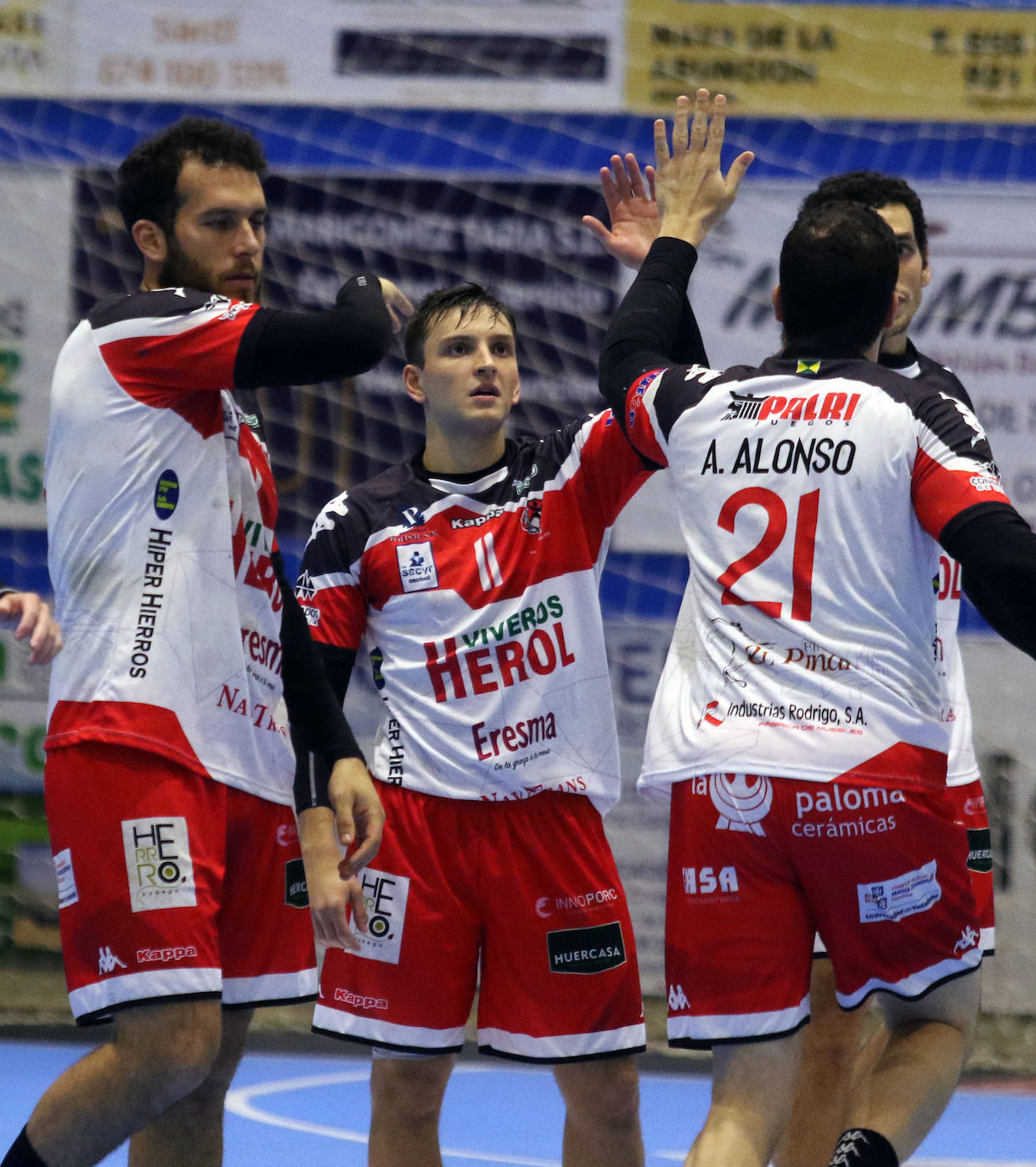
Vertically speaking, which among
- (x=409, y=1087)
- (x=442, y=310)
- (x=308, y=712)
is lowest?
(x=409, y=1087)

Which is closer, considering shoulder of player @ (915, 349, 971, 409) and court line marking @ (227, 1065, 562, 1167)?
shoulder of player @ (915, 349, 971, 409)

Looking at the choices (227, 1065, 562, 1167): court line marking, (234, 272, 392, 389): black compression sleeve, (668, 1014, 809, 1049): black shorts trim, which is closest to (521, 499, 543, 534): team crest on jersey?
(234, 272, 392, 389): black compression sleeve

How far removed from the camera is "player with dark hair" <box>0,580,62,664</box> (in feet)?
7.75

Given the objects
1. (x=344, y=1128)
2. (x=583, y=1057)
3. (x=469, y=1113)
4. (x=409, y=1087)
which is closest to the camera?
(x=583, y=1057)

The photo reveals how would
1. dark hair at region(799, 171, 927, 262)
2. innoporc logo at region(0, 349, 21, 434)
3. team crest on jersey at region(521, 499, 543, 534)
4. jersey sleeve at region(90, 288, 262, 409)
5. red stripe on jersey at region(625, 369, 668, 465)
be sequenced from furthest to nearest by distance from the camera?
innoporc logo at region(0, 349, 21, 434) < dark hair at region(799, 171, 927, 262) < team crest on jersey at region(521, 499, 543, 534) < red stripe on jersey at region(625, 369, 668, 465) < jersey sleeve at region(90, 288, 262, 409)

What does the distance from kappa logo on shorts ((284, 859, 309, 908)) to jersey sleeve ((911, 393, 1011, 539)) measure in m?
1.30

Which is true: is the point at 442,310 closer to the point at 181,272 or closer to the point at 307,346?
the point at 181,272

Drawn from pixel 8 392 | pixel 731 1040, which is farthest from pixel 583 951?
pixel 8 392

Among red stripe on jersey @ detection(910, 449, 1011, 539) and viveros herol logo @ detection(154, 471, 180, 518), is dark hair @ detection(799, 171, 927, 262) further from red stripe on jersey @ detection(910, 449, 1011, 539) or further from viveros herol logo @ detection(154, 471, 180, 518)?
viveros herol logo @ detection(154, 471, 180, 518)

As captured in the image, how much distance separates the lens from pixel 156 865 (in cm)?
276

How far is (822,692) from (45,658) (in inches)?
48.4

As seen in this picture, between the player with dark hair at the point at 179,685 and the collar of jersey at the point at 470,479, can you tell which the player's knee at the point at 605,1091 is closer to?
the player with dark hair at the point at 179,685

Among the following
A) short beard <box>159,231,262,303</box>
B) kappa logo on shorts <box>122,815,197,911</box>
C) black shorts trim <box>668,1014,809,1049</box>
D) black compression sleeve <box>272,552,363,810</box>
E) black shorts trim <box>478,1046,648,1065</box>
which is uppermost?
short beard <box>159,231,262,303</box>

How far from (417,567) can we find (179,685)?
0.71 metres
